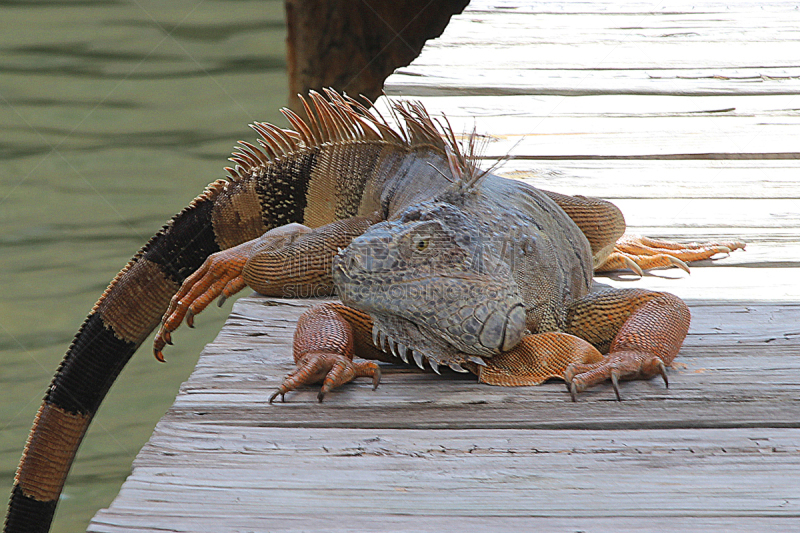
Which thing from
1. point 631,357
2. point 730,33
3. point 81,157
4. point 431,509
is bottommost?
point 81,157

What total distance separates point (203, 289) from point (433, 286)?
1.41 meters

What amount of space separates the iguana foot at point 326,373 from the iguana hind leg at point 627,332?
548 mm

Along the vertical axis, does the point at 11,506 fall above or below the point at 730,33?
below

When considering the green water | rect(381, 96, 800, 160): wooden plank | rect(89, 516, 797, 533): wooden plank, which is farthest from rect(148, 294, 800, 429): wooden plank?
the green water

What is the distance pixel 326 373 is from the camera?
2344mm

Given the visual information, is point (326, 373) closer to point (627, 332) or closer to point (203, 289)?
point (627, 332)

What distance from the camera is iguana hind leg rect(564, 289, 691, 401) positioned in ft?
7.56

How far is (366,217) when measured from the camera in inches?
135

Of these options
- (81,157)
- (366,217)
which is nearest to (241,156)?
(366,217)

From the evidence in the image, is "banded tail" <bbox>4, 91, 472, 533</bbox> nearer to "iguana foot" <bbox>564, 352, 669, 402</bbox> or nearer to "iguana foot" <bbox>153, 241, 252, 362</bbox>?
"iguana foot" <bbox>153, 241, 252, 362</bbox>

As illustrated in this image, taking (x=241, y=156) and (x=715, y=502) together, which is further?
(x=241, y=156)

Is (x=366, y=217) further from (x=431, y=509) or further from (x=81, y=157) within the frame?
(x=81, y=157)

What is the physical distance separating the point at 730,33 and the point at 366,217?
153 inches

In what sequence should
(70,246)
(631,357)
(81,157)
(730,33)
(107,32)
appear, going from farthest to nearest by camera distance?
(107,32), (81,157), (70,246), (730,33), (631,357)
